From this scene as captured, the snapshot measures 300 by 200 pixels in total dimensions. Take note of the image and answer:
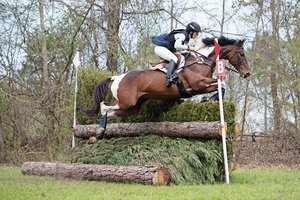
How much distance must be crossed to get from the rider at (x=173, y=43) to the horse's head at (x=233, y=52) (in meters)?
0.31

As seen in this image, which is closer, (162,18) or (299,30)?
(299,30)

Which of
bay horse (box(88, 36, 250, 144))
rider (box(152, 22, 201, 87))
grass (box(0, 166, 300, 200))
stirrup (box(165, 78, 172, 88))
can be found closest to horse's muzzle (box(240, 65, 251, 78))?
bay horse (box(88, 36, 250, 144))

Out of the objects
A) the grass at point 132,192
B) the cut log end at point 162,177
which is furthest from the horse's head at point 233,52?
the grass at point 132,192

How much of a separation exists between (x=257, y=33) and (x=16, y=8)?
747 cm

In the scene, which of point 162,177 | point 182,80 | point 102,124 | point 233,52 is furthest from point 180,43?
point 162,177

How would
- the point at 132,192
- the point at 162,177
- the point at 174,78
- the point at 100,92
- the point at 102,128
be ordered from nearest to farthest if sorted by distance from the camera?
the point at 132,192, the point at 162,177, the point at 174,78, the point at 102,128, the point at 100,92

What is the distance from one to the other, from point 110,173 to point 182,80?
2025 millimetres

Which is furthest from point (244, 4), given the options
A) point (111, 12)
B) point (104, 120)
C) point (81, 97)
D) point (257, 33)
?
point (104, 120)

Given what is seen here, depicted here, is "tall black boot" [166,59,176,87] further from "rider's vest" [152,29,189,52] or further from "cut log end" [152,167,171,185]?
"cut log end" [152,167,171,185]

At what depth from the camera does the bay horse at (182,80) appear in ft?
27.0

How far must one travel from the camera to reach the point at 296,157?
39.6 feet

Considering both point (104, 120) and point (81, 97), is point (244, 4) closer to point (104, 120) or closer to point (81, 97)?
point (81, 97)

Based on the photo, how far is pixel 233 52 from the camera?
27.8ft

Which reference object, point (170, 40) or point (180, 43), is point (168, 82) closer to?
point (180, 43)
